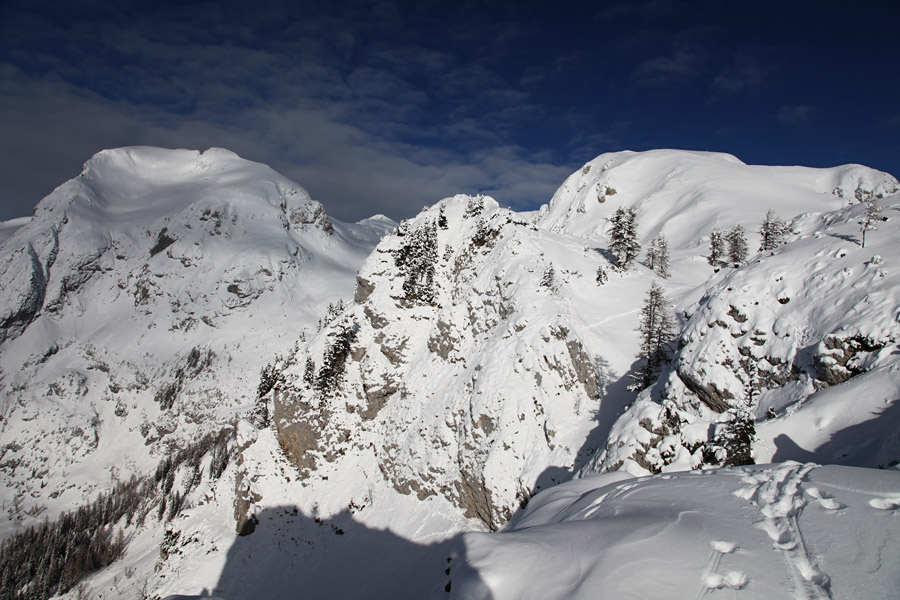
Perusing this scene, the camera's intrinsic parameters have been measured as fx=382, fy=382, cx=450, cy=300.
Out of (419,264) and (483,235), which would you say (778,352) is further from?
(419,264)

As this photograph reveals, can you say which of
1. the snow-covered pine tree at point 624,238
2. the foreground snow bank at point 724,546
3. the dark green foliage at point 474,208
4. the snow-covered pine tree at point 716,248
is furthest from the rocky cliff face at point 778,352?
the snow-covered pine tree at point 716,248

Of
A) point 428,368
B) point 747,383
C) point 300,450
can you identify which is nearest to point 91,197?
Result: point 300,450

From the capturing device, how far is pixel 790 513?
23.3 ft

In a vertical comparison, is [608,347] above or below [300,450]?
above

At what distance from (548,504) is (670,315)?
28667 mm

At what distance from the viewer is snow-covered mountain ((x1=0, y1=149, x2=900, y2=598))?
6848 millimetres

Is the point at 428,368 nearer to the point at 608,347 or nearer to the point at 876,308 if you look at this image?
the point at 608,347

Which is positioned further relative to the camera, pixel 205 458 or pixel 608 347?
pixel 205 458

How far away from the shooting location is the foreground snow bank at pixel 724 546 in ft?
18.2

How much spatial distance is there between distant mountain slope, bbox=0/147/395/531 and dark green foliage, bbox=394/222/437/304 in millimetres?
84259

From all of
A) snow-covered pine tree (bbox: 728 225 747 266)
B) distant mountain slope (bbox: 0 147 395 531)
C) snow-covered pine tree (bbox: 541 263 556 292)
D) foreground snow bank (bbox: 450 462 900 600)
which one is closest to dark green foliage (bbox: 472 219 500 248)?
snow-covered pine tree (bbox: 541 263 556 292)

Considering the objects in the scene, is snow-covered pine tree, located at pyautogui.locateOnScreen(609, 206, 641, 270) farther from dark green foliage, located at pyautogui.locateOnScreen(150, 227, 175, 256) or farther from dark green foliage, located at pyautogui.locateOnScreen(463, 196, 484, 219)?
dark green foliage, located at pyautogui.locateOnScreen(150, 227, 175, 256)

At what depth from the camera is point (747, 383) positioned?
19.6 metres

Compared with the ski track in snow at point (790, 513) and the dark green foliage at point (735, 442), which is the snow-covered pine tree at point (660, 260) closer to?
the dark green foliage at point (735, 442)
